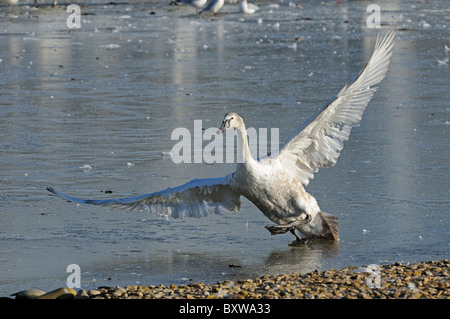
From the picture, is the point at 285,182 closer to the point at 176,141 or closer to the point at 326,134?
the point at 326,134

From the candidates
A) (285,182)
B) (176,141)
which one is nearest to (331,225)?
(285,182)

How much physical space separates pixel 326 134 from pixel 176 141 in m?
3.32

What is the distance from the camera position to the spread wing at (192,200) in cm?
785

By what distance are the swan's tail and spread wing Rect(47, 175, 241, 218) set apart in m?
0.74

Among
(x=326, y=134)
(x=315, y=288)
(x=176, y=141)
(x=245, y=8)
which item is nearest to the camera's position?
(x=315, y=288)

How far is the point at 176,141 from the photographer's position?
11242 millimetres

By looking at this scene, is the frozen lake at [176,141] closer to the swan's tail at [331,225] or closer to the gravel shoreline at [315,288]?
the swan's tail at [331,225]

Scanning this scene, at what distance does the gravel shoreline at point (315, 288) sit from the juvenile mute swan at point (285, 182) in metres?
1.13

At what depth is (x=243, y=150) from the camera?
745cm

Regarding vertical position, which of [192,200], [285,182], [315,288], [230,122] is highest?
[230,122]

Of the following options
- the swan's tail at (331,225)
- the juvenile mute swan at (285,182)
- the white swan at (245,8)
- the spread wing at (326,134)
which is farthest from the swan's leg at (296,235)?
the white swan at (245,8)

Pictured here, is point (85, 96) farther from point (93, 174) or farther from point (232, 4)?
point (232, 4)

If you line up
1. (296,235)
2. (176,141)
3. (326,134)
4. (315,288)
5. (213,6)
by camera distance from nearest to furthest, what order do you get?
(315,288), (296,235), (326,134), (176,141), (213,6)
